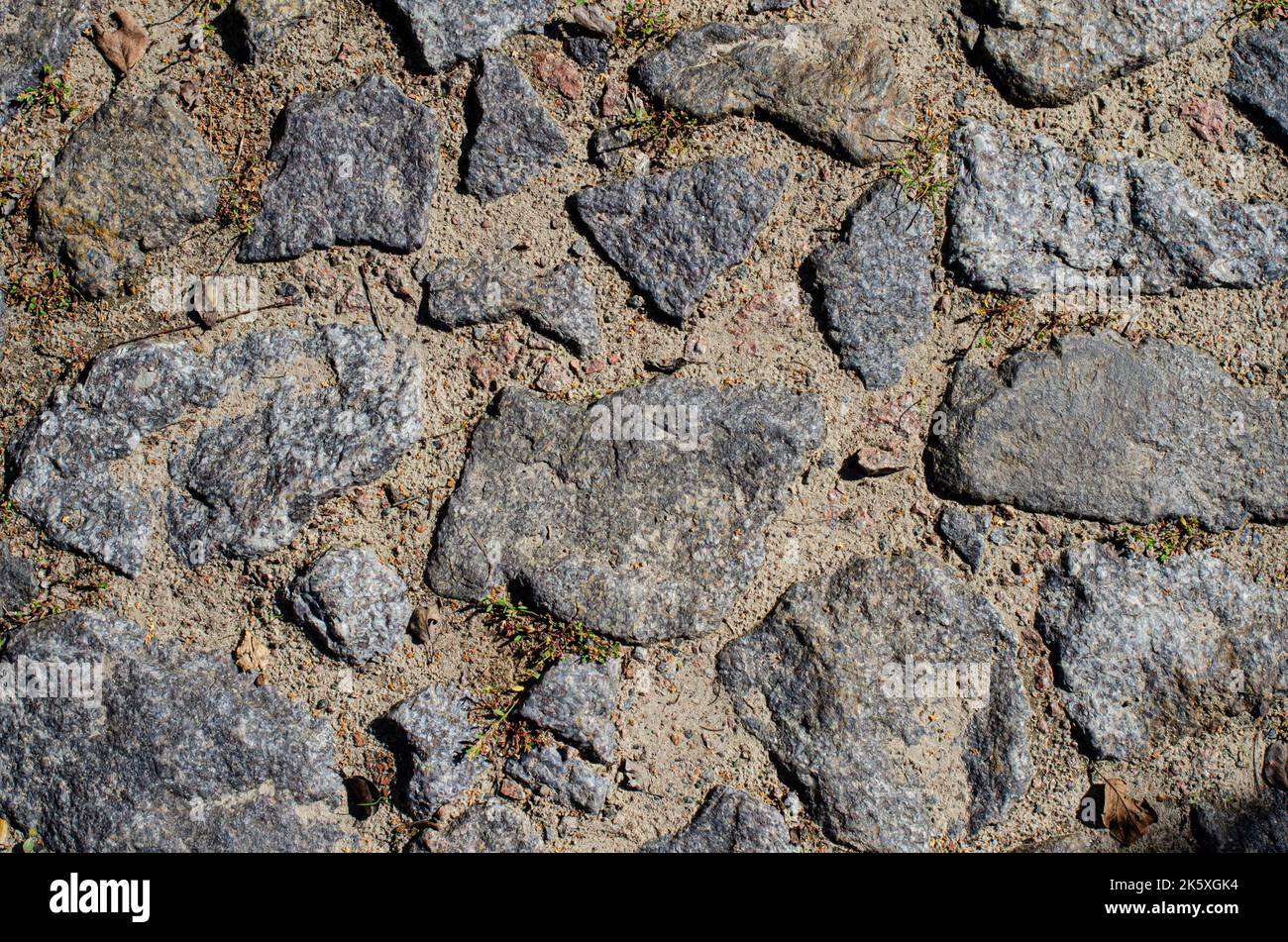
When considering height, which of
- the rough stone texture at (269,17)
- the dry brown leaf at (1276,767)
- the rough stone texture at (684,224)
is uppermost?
the rough stone texture at (269,17)

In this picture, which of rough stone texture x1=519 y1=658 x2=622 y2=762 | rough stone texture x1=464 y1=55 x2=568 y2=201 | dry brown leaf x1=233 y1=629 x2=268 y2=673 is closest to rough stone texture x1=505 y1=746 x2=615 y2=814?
rough stone texture x1=519 y1=658 x2=622 y2=762

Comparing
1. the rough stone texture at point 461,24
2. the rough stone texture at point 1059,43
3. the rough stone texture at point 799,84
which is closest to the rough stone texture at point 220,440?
the rough stone texture at point 461,24

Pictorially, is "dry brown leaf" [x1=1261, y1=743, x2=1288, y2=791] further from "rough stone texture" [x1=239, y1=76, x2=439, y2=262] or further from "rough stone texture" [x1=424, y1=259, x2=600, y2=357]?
"rough stone texture" [x1=239, y1=76, x2=439, y2=262]

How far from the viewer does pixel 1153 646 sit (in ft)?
8.48

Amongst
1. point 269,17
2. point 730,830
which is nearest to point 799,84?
point 269,17

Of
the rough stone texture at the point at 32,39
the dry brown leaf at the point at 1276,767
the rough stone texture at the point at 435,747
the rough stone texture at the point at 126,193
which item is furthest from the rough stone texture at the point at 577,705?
the rough stone texture at the point at 32,39

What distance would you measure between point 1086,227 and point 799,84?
0.84m

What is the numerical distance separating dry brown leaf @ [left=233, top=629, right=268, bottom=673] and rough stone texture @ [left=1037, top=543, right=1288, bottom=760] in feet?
6.60

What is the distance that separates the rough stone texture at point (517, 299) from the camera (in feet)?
8.52

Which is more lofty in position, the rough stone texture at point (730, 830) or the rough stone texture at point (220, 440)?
the rough stone texture at point (220, 440)

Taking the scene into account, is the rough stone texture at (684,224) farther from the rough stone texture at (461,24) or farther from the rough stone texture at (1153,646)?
the rough stone texture at (1153,646)

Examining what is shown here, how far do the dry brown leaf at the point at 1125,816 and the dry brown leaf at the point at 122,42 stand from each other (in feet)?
10.5

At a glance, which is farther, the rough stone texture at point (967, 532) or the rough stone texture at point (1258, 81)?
the rough stone texture at point (1258, 81)

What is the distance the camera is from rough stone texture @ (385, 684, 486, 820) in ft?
8.36
